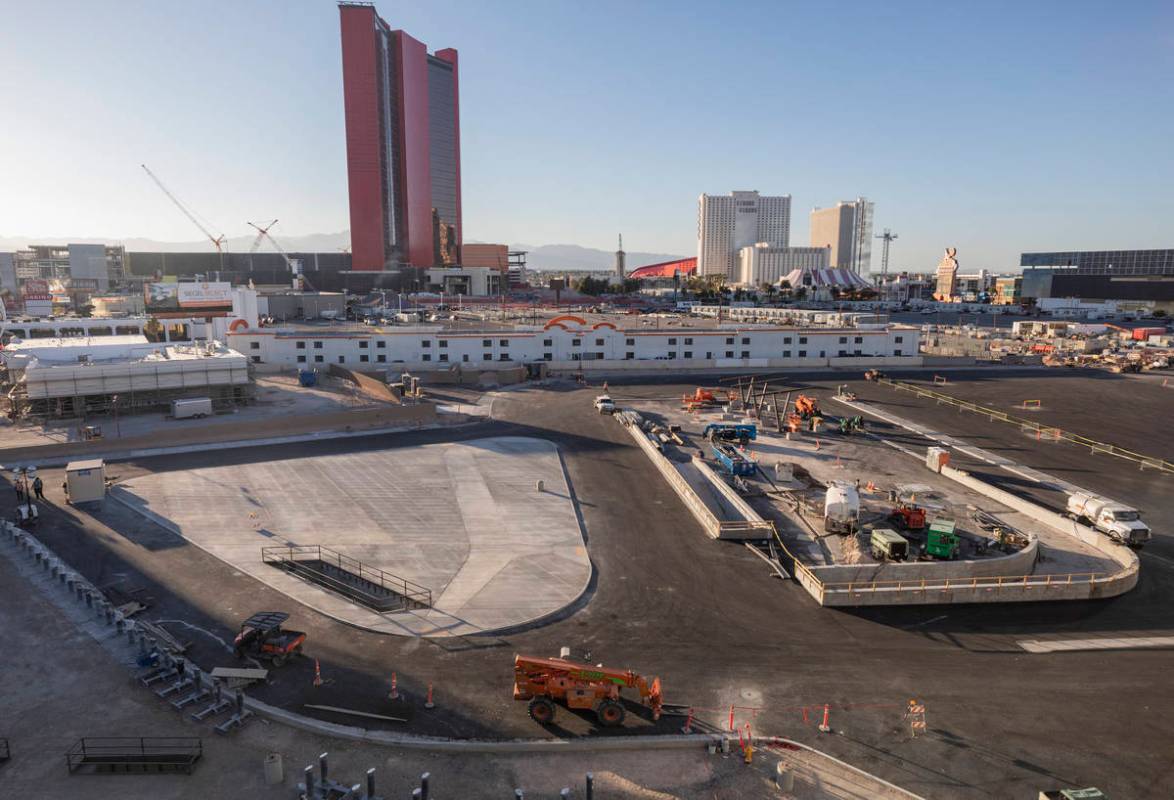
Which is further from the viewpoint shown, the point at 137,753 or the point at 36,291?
the point at 36,291

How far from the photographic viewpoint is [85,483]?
32.0m

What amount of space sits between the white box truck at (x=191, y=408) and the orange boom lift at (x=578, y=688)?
41.7 m

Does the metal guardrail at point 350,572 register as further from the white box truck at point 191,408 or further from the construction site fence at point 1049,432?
the construction site fence at point 1049,432

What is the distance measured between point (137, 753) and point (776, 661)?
15.8 meters

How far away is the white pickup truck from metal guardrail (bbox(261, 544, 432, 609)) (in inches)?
1093

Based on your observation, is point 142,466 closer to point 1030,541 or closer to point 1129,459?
point 1030,541

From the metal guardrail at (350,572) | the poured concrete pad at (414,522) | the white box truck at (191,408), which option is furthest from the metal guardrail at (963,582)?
the white box truck at (191,408)

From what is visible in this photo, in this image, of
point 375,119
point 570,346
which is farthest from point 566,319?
point 375,119

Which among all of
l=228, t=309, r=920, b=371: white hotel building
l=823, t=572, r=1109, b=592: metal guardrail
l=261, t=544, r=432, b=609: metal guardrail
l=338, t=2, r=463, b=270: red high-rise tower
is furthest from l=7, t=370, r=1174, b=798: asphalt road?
l=338, t=2, r=463, b=270: red high-rise tower

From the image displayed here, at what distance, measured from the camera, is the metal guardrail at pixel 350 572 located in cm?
2359

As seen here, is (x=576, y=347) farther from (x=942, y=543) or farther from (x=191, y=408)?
(x=942, y=543)

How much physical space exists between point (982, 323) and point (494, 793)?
15775cm

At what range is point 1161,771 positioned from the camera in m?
15.7

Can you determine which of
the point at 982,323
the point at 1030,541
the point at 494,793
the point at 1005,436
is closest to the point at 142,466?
the point at 494,793
